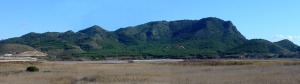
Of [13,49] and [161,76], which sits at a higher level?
[13,49]

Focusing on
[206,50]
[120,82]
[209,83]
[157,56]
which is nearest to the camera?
[209,83]

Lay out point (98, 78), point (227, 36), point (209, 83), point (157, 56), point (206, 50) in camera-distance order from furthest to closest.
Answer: point (227, 36) → point (206, 50) → point (157, 56) → point (98, 78) → point (209, 83)

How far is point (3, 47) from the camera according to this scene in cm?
16612

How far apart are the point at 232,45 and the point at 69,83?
14697 centimetres

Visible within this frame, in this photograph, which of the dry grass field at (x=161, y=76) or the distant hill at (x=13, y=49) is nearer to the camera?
the dry grass field at (x=161, y=76)

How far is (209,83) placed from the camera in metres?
29.3

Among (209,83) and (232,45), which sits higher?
(232,45)

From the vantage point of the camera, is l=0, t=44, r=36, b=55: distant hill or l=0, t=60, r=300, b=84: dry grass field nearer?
l=0, t=60, r=300, b=84: dry grass field

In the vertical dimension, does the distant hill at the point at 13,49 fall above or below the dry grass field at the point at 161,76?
above

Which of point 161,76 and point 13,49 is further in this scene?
point 13,49

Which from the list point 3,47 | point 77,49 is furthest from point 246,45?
point 3,47

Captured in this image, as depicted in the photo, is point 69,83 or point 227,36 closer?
point 69,83

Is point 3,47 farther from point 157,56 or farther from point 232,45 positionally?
point 232,45

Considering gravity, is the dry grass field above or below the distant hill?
below
